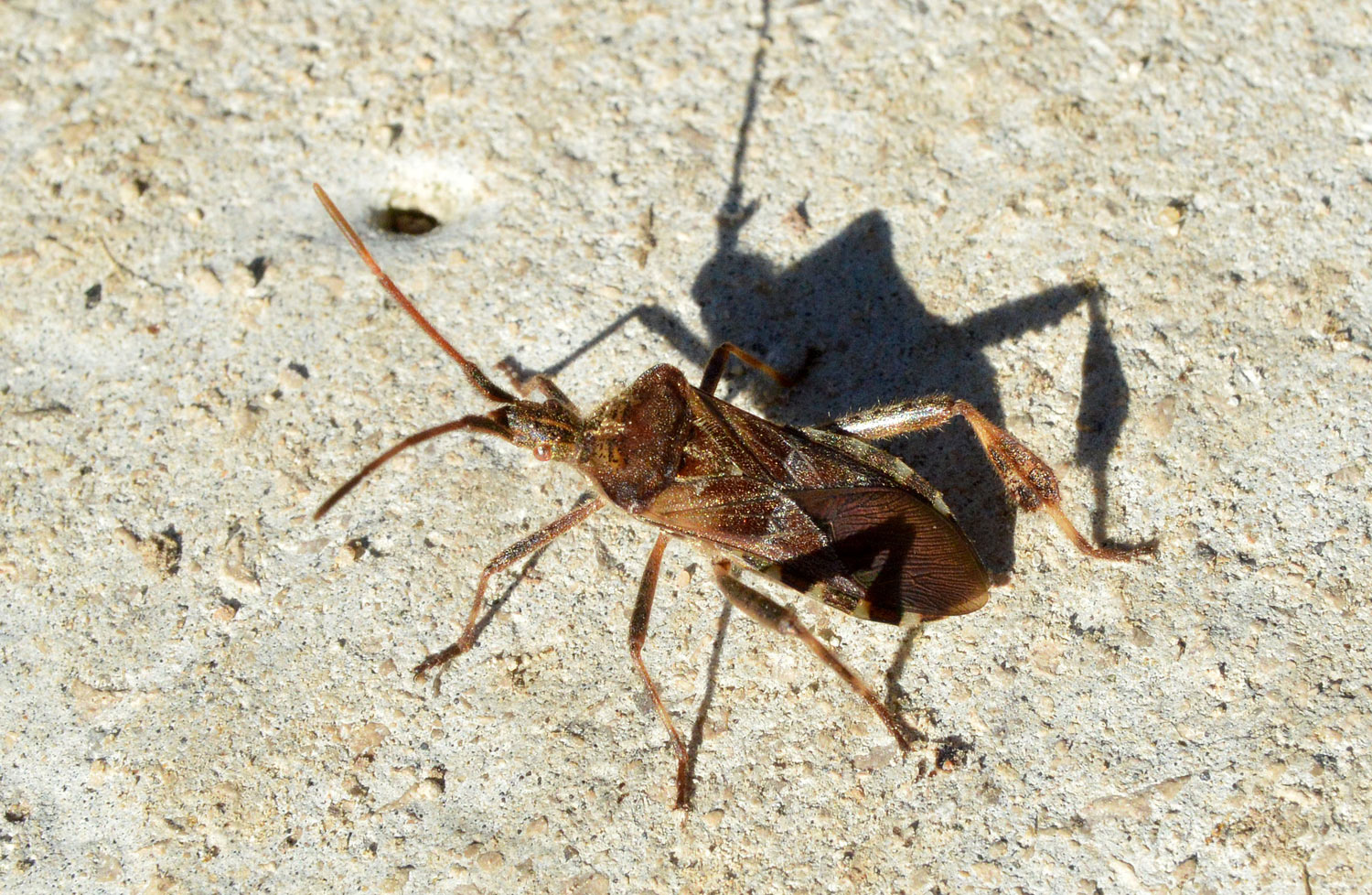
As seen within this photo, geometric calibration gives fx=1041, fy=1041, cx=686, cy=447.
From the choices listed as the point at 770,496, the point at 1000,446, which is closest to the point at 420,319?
the point at 770,496

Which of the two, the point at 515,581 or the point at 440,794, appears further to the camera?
the point at 515,581

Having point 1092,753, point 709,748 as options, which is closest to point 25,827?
point 709,748

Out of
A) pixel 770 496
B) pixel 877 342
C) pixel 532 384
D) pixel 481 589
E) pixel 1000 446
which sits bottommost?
pixel 481 589

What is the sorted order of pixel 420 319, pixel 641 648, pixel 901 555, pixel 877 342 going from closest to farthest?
pixel 901 555
pixel 420 319
pixel 641 648
pixel 877 342

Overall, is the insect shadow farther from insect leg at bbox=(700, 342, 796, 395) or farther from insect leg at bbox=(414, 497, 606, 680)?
insect leg at bbox=(414, 497, 606, 680)

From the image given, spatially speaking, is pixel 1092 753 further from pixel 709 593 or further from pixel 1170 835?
pixel 709 593

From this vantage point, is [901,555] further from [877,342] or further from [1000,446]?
[877,342]

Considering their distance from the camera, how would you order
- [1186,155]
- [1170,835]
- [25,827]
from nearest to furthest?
[1170,835] → [25,827] → [1186,155]

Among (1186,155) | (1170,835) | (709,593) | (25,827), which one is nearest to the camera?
(1170,835)
